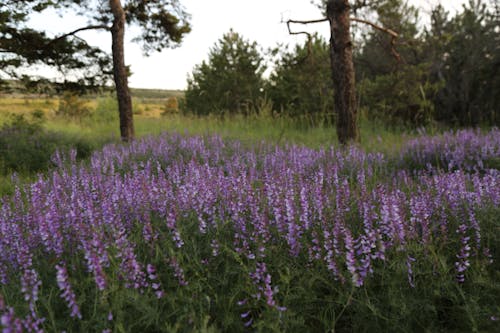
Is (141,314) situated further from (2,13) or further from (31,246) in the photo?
(2,13)

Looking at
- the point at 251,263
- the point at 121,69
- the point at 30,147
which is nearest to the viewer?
the point at 251,263

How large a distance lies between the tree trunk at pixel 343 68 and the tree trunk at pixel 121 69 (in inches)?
221

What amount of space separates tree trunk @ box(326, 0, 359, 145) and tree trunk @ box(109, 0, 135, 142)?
221 inches

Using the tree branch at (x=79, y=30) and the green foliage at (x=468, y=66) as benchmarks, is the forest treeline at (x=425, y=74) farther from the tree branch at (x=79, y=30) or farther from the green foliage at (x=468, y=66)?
the tree branch at (x=79, y=30)

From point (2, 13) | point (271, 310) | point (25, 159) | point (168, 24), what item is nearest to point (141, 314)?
point (271, 310)

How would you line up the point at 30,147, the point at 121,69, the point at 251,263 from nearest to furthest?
the point at 251,263, the point at 30,147, the point at 121,69

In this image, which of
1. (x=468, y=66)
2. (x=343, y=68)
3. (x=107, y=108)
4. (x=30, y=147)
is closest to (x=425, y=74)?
(x=468, y=66)

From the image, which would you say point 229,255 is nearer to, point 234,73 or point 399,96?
point 399,96

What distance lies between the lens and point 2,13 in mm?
9922

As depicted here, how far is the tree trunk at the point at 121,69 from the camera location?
1062 centimetres

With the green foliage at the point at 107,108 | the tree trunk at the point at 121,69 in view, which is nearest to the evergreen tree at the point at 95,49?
the tree trunk at the point at 121,69

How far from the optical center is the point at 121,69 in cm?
1082

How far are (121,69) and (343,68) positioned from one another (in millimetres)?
5982

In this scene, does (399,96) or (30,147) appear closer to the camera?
(30,147)
